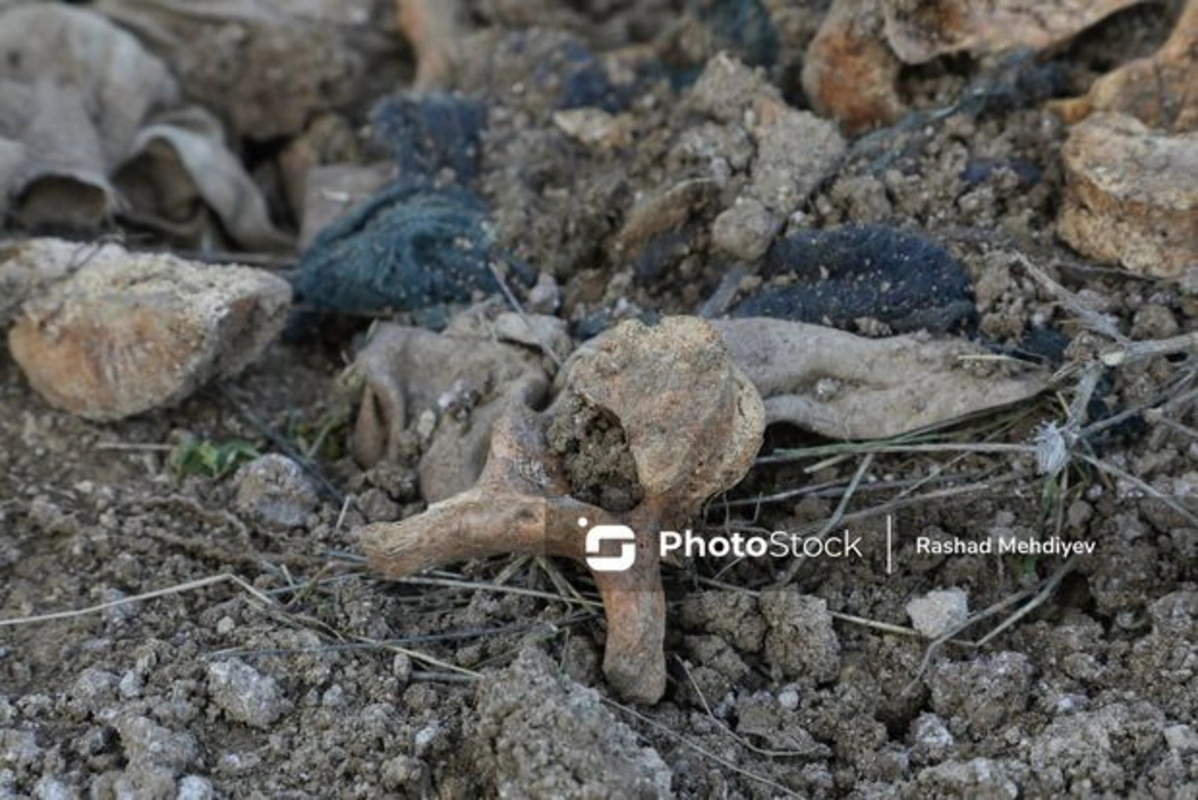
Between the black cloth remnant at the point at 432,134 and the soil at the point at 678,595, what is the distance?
0.28 metres

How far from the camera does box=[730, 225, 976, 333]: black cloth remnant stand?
2.34m

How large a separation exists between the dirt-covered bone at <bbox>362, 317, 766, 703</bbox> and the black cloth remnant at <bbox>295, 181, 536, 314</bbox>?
0.63 meters

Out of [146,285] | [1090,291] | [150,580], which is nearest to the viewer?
[150,580]

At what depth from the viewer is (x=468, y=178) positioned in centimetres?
288

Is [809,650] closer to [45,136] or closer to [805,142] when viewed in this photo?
[805,142]

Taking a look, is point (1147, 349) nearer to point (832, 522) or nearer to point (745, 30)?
point (832, 522)

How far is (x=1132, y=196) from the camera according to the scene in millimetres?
2305

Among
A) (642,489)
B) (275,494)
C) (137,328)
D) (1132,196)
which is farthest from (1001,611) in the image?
(137,328)

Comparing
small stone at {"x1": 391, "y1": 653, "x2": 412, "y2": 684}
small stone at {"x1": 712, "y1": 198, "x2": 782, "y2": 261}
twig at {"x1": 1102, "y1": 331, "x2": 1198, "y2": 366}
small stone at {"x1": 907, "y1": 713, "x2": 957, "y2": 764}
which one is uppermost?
→ twig at {"x1": 1102, "y1": 331, "x2": 1198, "y2": 366}

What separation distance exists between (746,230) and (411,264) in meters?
0.58

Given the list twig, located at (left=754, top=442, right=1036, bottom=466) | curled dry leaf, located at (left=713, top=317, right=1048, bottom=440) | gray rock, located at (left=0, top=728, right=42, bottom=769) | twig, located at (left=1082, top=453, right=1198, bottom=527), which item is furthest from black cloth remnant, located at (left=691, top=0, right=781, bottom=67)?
gray rock, located at (left=0, top=728, right=42, bottom=769)

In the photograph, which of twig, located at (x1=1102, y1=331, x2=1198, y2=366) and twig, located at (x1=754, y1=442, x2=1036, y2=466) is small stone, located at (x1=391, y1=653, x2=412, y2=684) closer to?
twig, located at (x1=754, y1=442, x2=1036, y2=466)

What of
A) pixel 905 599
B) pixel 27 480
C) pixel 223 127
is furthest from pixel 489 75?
pixel 905 599

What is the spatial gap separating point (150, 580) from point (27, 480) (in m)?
0.34
